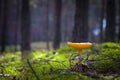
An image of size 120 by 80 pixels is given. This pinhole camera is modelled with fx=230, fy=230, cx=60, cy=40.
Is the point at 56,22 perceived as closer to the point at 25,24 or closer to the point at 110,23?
the point at 25,24

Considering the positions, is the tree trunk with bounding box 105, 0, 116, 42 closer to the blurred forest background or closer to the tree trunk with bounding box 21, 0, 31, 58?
the blurred forest background

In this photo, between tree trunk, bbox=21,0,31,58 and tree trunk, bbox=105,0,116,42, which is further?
tree trunk, bbox=21,0,31,58

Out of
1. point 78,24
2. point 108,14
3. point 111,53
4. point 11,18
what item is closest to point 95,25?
point 11,18

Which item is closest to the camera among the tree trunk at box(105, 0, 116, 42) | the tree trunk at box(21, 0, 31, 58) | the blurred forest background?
the blurred forest background

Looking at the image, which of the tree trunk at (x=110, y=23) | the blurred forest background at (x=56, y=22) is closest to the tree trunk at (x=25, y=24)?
the blurred forest background at (x=56, y=22)

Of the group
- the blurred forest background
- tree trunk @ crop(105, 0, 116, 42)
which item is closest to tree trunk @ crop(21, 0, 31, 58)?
the blurred forest background

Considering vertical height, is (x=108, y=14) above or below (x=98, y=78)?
above

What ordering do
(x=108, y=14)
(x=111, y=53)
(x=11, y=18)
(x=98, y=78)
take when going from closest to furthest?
(x=98, y=78) < (x=111, y=53) < (x=108, y=14) < (x=11, y=18)

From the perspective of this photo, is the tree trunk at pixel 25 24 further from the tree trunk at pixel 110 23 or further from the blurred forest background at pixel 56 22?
the tree trunk at pixel 110 23

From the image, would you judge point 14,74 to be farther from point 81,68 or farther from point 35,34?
point 35,34

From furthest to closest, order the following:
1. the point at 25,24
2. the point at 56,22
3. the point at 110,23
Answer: the point at 56,22
the point at 25,24
the point at 110,23

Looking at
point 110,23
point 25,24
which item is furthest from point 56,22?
point 110,23
